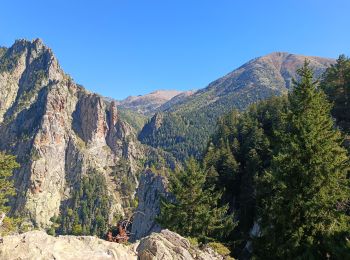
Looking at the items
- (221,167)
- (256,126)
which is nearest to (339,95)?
(256,126)

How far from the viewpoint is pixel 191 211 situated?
137 ft

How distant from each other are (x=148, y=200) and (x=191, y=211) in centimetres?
10196

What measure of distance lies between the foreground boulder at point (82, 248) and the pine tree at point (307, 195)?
8689 millimetres

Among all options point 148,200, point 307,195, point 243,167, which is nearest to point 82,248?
point 307,195

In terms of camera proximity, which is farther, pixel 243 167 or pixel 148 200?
pixel 148 200

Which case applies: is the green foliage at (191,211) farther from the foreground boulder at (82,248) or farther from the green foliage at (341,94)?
the green foliage at (341,94)

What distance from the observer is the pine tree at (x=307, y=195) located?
24202mm

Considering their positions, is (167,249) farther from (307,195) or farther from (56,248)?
(307,195)

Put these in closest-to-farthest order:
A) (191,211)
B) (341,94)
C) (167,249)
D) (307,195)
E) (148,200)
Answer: (167,249)
(307,195)
(191,211)
(341,94)
(148,200)

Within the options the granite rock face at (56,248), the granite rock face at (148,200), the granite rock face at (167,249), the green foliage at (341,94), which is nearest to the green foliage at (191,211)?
the granite rock face at (167,249)

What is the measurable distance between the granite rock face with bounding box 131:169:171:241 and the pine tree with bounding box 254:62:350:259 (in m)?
95.1

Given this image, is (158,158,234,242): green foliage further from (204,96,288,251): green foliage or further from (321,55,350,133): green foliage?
(321,55,350,133): green foliage

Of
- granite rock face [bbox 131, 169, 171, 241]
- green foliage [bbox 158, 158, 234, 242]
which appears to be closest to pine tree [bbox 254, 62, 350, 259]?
green foliage [bbox 158, 158, 234, 242]

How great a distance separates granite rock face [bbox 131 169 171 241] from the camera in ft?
403
